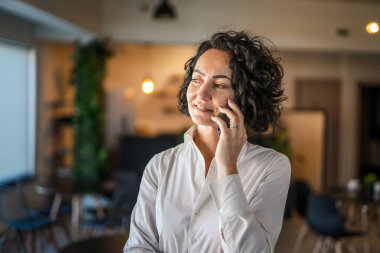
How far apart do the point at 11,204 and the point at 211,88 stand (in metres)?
4.40

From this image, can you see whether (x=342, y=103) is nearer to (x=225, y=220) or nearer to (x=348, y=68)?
(x=348, y=68)

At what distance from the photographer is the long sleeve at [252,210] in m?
1.25

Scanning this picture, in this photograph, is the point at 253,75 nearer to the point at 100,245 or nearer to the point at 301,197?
the point at 100,245

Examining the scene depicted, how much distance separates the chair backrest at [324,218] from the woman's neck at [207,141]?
11.3ft

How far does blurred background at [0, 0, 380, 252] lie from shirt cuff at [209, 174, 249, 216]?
2026mm

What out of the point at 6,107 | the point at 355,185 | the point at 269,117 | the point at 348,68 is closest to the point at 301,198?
the point at 355,185

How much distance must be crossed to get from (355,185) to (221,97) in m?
4.68

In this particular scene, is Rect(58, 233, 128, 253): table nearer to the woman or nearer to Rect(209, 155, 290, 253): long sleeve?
the woman

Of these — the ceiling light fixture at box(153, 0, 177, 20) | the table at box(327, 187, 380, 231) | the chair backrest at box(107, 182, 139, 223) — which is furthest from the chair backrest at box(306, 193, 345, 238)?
the ceiling light fixture at box(153, 0, 177, 20)

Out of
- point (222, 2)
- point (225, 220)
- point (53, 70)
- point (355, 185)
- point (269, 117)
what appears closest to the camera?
point (225, 220)

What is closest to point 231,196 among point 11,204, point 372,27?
point 372,27

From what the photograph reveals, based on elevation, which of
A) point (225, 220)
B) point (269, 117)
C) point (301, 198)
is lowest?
point (301, 198)

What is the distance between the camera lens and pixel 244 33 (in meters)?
1.51

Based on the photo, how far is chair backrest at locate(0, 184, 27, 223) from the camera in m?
5.00
